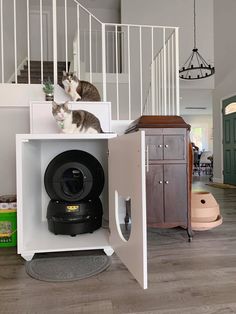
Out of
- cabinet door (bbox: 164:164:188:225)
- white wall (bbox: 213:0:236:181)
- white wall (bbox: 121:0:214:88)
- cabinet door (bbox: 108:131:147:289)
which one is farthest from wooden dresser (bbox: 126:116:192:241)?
white wall (bbox: 121:0:214:88)

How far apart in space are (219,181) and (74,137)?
5.47 metres

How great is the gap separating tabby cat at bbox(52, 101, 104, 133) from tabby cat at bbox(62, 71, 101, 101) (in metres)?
0.39

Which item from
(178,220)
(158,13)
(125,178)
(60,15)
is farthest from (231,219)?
(60,15)

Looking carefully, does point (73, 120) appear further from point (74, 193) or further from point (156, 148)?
point (156, 148)

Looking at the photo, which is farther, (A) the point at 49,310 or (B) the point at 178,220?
(B) the point at 178,220

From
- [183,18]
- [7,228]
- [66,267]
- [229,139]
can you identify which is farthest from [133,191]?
[183,18]

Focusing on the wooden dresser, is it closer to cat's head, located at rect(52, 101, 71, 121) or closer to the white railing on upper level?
cat's head, located at rect(52, 101, 71, 121)

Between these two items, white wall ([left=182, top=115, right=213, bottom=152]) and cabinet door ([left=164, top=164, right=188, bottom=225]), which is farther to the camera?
white wall ([left=182, top=115, right=213, bottom=152])

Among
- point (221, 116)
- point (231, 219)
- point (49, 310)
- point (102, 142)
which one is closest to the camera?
point (49, 310)

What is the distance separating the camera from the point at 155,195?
6.63ft

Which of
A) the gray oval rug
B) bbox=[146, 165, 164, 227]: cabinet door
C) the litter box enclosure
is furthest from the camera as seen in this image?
the litter box enclosure

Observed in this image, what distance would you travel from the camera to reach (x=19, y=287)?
1322 mm

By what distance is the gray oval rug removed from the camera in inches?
57.0

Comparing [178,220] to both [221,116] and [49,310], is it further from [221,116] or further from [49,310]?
[221,116]
